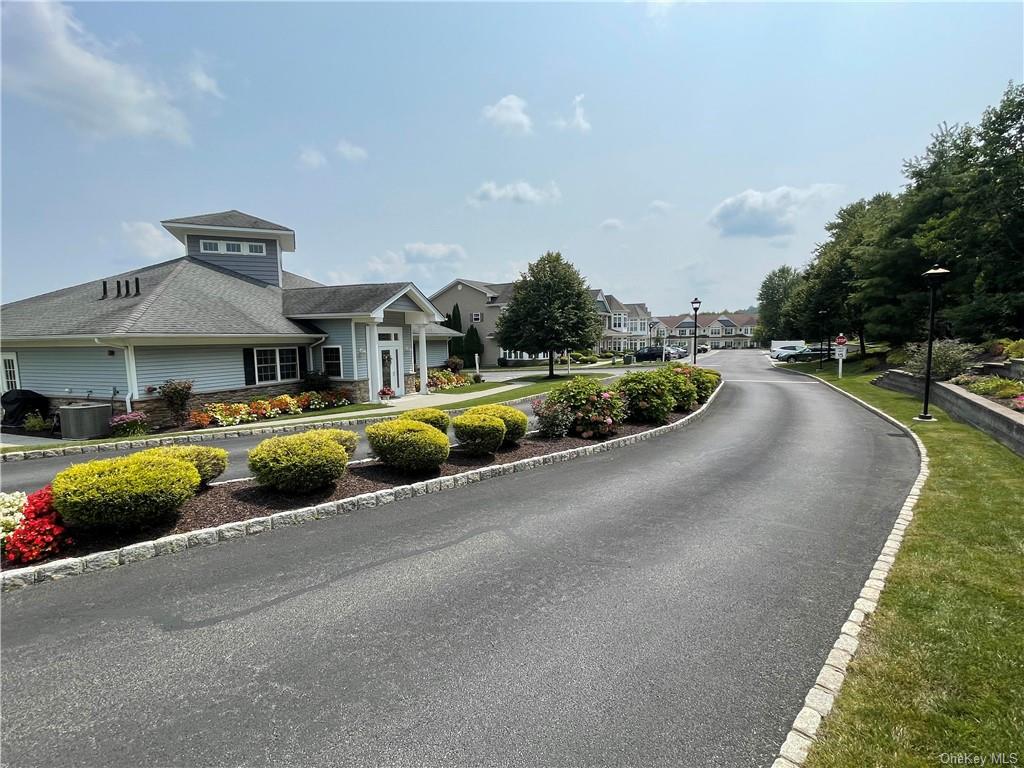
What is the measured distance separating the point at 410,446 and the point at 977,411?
13917 millimetres

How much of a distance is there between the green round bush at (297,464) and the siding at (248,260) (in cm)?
1999

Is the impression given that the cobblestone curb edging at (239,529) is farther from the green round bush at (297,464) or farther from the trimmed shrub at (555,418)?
the trimmed shrub at (555,418)

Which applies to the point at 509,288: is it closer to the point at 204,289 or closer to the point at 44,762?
the point at 204,289

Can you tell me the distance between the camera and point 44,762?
2.81 meters

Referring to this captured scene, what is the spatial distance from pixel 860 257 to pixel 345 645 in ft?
128

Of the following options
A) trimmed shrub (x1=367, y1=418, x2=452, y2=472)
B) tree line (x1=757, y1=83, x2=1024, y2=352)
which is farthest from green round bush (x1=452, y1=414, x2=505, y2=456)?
tree line (x1=757, y1=83, x2=1024, y2=352)

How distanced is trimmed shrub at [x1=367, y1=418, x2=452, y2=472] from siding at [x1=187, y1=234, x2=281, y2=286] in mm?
19529

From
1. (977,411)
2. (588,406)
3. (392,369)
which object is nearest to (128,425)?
(392,369)

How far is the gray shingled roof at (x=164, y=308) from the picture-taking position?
1593 centimetres

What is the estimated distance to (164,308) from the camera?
16.8 metres

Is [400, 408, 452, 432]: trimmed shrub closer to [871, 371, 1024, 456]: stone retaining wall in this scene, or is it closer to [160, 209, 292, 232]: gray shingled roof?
[871, 371, 1024, 456]: stone retaining wall

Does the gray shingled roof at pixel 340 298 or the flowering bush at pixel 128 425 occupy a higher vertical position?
the gray shingled roof at pixel 340 298

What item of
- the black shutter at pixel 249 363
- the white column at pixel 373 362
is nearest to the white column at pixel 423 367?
the white column at pixel 373 362

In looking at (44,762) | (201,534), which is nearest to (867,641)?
(44,762)
